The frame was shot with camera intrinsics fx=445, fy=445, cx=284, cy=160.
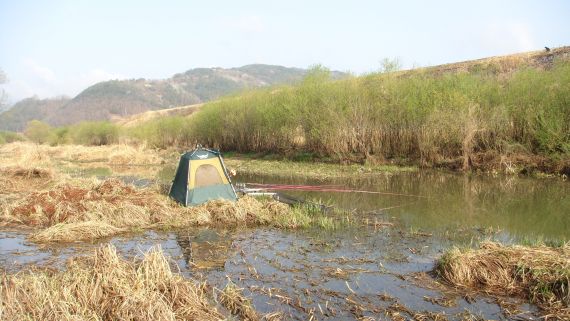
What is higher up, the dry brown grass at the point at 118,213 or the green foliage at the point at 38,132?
the green foliage at the point at 38,132

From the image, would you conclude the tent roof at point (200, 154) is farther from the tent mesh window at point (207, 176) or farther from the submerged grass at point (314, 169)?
the submerged grass at point (314, 169)

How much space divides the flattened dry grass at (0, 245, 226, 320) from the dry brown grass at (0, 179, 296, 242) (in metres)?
5.16

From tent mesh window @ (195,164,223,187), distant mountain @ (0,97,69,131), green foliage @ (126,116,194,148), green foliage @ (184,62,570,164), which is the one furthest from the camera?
distant mountain @ (0,97,69,131)

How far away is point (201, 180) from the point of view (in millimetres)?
14180

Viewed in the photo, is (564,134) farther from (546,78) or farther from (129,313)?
(129,313)

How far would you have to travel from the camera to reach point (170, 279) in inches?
266

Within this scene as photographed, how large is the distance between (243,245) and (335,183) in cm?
1029

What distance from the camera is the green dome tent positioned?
13.9m

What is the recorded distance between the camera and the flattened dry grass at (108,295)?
5.67 m

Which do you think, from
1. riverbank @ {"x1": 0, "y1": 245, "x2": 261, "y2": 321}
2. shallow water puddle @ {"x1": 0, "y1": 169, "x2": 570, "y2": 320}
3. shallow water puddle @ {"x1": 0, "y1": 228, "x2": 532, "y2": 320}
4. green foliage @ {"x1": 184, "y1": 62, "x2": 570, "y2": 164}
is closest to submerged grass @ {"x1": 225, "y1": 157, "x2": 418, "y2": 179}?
green foliage @ {"x1": 184, "y1": 62, "x2": 570, "y2": 164}

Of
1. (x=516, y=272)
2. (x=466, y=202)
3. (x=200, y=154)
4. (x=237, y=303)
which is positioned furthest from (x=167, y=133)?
(x=516, y=272)

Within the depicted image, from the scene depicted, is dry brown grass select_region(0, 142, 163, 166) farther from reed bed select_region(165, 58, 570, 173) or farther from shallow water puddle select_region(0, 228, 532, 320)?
shallow water puddle select_region(0, 228, 532, 320)

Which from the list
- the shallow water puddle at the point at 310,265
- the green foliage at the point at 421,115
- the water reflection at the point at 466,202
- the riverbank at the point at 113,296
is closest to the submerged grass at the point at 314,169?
the water reflection at the point at 466,202

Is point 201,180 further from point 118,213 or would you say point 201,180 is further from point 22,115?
point 22,115
